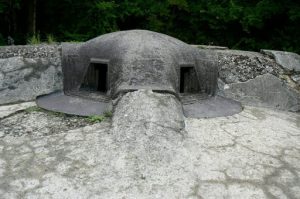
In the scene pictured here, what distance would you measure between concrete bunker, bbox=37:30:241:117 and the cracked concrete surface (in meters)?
0.49

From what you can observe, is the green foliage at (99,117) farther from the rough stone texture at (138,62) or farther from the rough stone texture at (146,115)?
the rough stone texture at (138,62)

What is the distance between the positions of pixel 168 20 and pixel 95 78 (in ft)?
16.6

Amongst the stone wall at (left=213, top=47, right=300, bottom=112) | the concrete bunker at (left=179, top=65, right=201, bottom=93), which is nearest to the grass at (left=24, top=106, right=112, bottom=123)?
the concrete bunker at (left=179, top=65, right=201, bottom=93)

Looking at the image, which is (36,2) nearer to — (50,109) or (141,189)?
(50,109)

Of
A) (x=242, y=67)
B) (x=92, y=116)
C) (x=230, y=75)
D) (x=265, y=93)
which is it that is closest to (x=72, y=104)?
(x=92, y=116)

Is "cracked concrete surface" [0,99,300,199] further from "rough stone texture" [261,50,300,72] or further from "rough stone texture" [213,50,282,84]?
"rough stone texture" [261,50,300,72]

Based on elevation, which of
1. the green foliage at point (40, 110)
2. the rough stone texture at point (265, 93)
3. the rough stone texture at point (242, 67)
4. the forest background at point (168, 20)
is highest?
the forest background at point (168, 20)

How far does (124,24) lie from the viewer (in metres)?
9.66

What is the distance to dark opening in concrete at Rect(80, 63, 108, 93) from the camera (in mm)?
4885

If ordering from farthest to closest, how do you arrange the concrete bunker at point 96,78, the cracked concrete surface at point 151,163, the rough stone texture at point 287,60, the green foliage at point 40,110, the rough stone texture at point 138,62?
the rough stone texture at point 287,60
the concrete bunker at point 96,78
the rough stone texture at point 138,62
the green foliage at point 40,110
the cracked concrete surface at point 151,163

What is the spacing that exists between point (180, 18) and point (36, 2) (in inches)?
132

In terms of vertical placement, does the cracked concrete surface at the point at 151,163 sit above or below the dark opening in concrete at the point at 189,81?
below

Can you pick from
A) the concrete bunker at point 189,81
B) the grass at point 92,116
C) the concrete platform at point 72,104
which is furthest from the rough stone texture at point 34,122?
the concrete bunker at point 189,81

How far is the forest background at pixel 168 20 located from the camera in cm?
836
